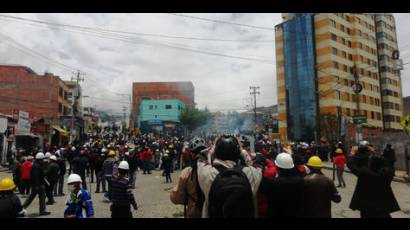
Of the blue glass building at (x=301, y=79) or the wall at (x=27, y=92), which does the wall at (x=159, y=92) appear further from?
the wall at (x=27, y=92)

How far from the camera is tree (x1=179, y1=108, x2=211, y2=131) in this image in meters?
70.4

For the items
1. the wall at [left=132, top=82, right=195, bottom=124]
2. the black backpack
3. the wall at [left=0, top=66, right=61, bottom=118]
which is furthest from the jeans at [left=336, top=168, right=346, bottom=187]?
the wall at [left=132, top=82, right=195, bottom=124]

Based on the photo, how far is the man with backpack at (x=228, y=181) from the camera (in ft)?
7.96

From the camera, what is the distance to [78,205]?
16.2ft

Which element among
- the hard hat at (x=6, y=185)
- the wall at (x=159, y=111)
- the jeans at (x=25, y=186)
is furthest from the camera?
the wall at (x=159, y=111)

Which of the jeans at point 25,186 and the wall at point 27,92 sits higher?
the wall at point 27,92

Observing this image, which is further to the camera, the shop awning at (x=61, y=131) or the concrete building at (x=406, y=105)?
the concrete building at (x=406, y=105)

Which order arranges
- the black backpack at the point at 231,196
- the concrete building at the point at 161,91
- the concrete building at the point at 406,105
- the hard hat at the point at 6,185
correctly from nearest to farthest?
the black backpack at the point at 231,196 → the hard hat at the point at 6,185 → the concrete building at the point at 406,105 → the concrete building at the point at 161,91

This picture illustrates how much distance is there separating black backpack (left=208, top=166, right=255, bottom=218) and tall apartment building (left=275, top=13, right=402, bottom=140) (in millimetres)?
49827

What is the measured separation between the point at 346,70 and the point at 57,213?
183 ft

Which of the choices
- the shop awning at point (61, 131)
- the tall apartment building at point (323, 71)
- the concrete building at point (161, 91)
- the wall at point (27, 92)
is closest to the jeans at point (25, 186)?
the shop awning at point (61, 131)

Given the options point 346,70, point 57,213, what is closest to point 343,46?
point 346,70

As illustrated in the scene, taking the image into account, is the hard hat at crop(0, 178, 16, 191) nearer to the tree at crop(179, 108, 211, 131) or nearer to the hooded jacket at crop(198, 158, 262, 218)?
the hooded jacket at crop(198, 158, 262, 218)

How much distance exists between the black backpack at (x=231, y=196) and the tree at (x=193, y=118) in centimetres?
6755
